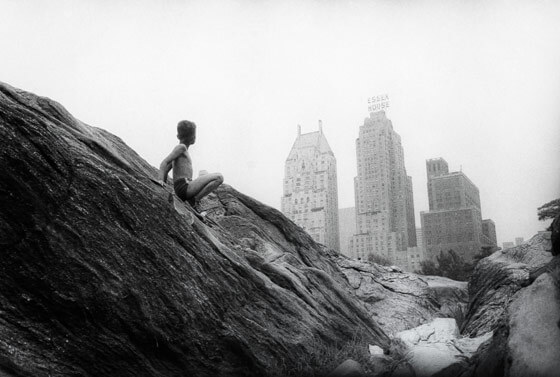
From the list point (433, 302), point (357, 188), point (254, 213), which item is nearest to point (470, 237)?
point (357, 188)

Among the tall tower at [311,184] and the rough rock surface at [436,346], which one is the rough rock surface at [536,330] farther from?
the tall tower at [311,184]

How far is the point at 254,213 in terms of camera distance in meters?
18.4

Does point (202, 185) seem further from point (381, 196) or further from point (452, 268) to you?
point (381, 196)

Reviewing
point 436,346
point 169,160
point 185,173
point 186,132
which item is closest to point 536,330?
point 436,346

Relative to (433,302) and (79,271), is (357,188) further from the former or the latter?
(79,271)

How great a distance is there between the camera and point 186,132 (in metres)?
11.4

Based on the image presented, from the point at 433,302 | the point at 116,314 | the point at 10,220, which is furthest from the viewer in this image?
the point at 433,302

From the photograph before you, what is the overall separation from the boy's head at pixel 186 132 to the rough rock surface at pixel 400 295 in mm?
9256

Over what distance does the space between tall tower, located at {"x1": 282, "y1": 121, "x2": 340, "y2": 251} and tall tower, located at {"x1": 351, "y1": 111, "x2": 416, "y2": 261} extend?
729 inches

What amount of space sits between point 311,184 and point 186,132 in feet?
144

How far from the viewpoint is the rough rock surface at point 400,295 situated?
1741cm

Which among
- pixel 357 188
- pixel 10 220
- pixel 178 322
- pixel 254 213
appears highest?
pixel 357 188

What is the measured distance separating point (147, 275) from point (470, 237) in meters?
56.1

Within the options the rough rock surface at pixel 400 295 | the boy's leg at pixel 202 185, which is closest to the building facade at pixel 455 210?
the rough rock surface at pixel 400 295
